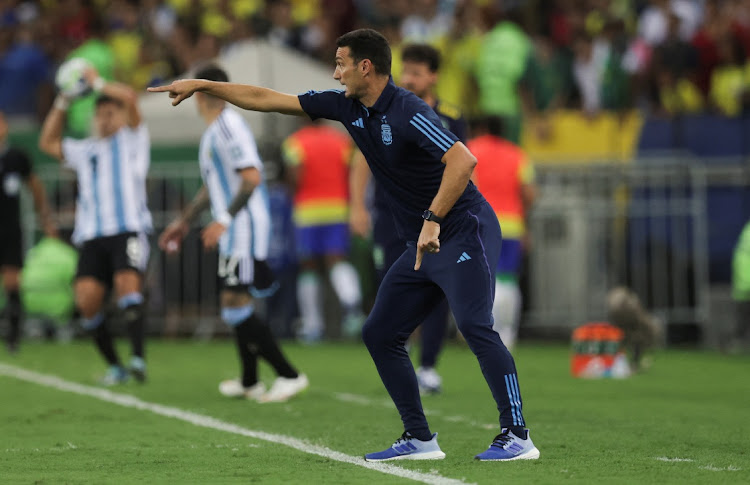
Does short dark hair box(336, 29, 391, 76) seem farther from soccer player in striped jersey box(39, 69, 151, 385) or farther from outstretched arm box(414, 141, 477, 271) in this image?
soccer player in striped jersey box(39, 69, 151, 385)

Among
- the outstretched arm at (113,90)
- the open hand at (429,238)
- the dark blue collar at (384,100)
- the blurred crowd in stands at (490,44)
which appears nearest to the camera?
the open hand at (429,238)

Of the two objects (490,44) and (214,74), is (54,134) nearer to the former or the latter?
(214,74)

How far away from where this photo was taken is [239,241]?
1020 cm

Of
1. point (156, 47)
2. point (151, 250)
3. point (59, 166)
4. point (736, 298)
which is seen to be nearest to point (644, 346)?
point (736, 298)

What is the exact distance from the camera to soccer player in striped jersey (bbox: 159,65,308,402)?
1005 centimetres

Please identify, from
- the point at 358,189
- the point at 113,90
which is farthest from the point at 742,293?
the point at 113,90

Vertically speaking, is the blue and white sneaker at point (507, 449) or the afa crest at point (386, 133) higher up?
the afa crest at point (386, 133)

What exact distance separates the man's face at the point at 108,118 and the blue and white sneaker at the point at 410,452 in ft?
18.3

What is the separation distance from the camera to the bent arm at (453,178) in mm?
6512

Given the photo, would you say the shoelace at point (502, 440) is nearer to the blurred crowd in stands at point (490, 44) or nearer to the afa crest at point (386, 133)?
the afa crest at point (386, 133)

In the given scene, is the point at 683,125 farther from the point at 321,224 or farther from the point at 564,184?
the point at 321,224

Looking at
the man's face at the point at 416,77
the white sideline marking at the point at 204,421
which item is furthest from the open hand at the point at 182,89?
the man's face at the point at 416,77

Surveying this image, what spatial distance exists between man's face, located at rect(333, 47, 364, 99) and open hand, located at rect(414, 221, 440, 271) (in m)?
0.74

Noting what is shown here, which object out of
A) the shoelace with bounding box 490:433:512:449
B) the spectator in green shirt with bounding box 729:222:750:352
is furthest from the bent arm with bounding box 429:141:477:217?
the spectator in green shirt with bounding box 729:222:750:352
